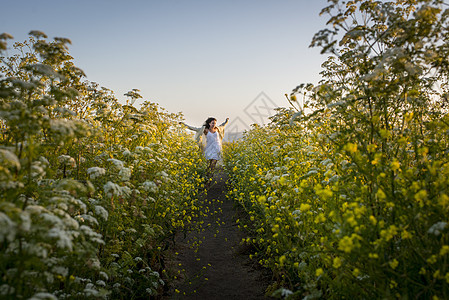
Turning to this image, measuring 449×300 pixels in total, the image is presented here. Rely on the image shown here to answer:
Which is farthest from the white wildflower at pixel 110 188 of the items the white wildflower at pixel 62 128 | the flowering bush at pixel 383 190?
the flowering bush at pixel 383 190

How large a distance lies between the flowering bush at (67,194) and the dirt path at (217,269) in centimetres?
44

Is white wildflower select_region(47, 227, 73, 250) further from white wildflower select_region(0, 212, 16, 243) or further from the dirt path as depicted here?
the dirt path

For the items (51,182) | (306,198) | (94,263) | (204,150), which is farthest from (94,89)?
(204,150)

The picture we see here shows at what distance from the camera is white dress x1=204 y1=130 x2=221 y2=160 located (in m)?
12.1

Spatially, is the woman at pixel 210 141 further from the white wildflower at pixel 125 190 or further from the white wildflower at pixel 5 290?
the white wildflower at pixel 5 290

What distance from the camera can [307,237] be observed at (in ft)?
10.4

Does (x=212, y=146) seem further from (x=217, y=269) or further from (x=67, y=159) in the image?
(x=67, y=159)

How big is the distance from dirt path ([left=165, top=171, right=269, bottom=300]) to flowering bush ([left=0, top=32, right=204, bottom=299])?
444mm

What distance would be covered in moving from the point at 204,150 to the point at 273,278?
8587 millimetres

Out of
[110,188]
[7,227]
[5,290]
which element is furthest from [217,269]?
[7,227]

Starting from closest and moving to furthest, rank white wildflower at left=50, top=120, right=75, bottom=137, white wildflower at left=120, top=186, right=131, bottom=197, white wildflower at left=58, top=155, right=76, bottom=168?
white wildflower at left=50, top=120, right=75, bottom=137, white wildflower at left=120, top=186, right=131, bottom=197, white wildflower at left=58, top=155, right=76, bottom=168

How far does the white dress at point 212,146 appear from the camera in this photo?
1205cm

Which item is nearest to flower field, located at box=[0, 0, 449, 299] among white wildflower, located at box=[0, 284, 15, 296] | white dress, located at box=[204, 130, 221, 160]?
white wildflower, located at box=[0, 284, 15, 296]

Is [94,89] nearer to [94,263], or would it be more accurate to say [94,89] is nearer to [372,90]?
[94,263]
